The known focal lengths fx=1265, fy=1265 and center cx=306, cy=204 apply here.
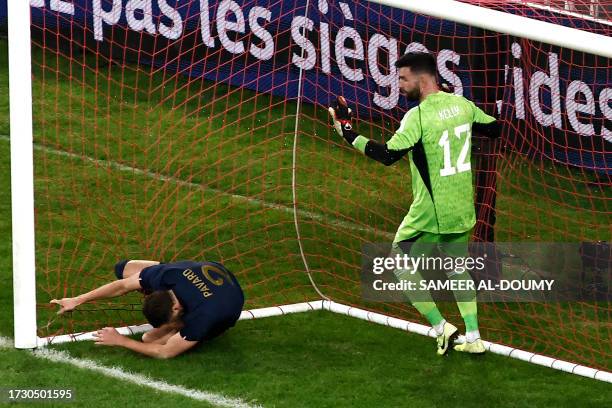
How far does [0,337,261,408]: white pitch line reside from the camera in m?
6.77

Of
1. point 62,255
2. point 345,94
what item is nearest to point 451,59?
point 345,94

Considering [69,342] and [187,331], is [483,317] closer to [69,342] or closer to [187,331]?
[187,331]

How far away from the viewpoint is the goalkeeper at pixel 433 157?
720cm

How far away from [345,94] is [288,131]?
43.6 inches

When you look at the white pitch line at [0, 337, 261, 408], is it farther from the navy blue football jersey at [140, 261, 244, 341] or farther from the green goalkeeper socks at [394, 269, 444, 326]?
the green goalkeeper socks at [394, 269, 444, 326]

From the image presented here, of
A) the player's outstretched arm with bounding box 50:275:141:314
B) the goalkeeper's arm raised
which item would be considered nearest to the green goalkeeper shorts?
the goalkeeper's arm raised

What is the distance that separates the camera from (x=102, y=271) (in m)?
8.98

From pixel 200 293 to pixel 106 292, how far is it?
0.67 metres

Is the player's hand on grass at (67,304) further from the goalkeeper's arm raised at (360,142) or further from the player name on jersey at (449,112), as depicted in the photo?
the player name on jersey at (449,112)

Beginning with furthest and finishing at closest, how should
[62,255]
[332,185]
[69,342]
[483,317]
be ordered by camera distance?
[332,185], [62,255], [483,317], [69,342]

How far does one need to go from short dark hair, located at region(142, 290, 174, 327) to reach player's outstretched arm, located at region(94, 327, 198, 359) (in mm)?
155

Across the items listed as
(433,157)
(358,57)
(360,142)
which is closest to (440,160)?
(433,157)

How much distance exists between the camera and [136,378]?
704 cm

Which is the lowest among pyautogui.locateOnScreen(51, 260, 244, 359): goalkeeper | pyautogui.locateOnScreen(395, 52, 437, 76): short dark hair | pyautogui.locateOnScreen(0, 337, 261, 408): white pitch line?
pyautogui.locateOnScreen(0, 337, 261, 408): white pitch line
